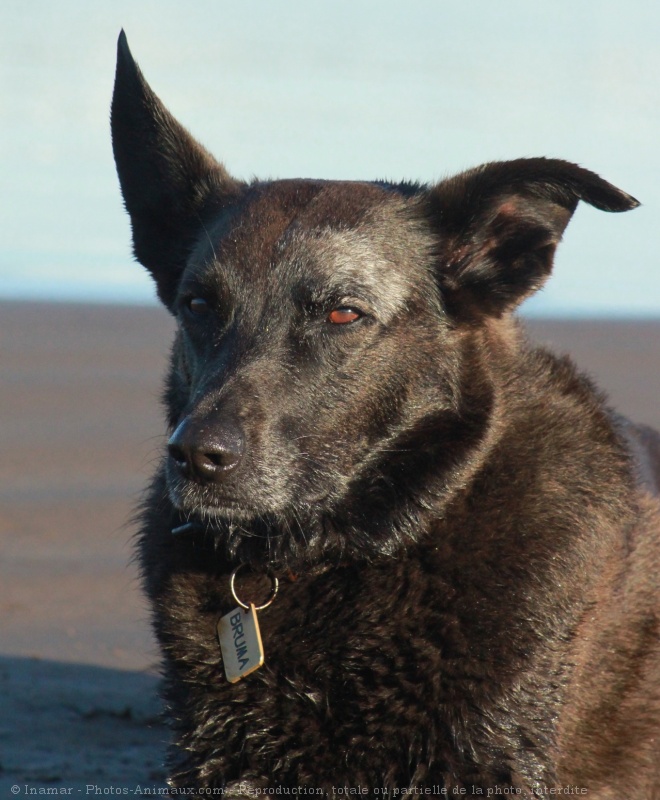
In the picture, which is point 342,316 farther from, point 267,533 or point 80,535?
point 80,535

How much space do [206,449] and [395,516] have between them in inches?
26.7

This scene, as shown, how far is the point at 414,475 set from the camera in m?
3.79

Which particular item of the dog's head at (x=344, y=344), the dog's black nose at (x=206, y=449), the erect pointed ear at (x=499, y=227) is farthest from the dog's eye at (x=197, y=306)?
the erect pointed ear at (x=499, y=227)

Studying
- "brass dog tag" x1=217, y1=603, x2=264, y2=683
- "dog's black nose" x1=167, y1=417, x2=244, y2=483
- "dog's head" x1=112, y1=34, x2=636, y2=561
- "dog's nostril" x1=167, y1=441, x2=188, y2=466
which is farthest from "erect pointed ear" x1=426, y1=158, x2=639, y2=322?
"brass dog tag" x1=217, y1=603, x2=264, y2=683

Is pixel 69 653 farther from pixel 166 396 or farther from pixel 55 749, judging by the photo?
pixel 166 396

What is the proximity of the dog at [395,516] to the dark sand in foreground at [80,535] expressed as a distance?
2.11 feet

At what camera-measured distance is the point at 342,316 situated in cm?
382

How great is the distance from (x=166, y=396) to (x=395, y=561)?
1.07 metres

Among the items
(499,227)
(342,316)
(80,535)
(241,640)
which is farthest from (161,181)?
(80,535)

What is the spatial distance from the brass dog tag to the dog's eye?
3.21ft

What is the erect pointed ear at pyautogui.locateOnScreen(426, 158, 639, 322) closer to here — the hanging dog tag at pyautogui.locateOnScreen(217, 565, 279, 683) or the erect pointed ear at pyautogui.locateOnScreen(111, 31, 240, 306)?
the erect pointed ear at pyautogui.locateOnScreen(111, 31, 240, 306)

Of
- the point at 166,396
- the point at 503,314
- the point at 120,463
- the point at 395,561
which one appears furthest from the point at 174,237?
the point at 120,463

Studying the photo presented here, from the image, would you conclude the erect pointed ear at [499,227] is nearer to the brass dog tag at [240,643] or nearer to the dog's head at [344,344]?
the dog's head at [344,344]

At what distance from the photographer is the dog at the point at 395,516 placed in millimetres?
3469
